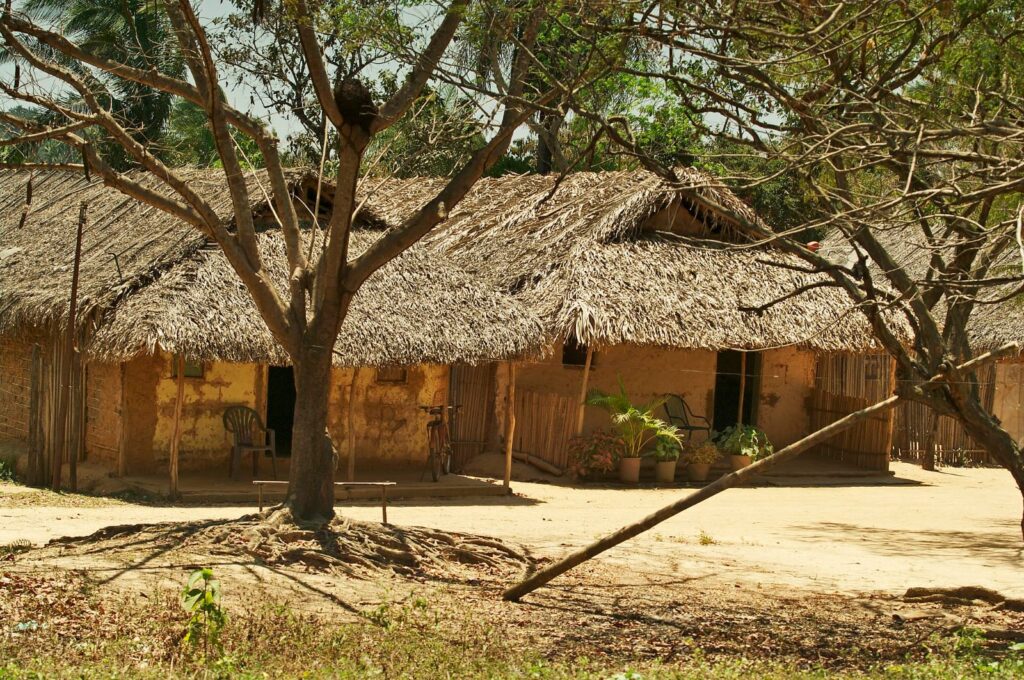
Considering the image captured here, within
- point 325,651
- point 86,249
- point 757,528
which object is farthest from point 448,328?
point 325,651

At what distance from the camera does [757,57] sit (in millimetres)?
9141

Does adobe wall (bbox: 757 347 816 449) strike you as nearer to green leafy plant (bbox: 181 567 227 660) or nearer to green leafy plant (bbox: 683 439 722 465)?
green leafy plant (bbox: 683 439 722 465)

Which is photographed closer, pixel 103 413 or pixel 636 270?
pixel 103 413

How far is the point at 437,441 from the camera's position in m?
14.3

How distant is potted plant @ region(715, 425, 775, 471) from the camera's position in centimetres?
1628

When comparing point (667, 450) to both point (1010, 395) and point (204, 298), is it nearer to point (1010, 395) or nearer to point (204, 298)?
point (204, 298)

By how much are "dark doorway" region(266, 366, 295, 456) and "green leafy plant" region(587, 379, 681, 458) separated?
3.93m

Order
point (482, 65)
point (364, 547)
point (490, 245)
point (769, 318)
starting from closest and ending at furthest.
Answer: point (364, 547), point (482, 65), point (769, 318), point (490, 245)

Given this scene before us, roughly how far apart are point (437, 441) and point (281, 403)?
2898 millimetres

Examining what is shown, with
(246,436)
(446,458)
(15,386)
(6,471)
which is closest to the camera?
(246,436)

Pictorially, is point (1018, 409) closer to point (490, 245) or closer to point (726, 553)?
point (490, 245)

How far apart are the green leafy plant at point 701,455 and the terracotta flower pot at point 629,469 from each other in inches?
34.1

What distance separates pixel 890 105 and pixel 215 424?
802cm

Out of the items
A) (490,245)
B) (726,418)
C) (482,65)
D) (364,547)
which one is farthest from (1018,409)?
(364,547)
